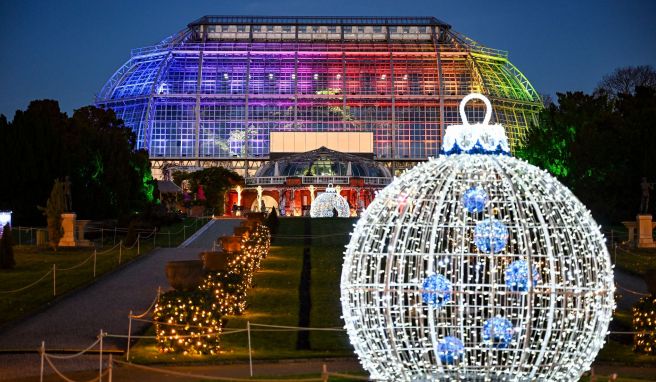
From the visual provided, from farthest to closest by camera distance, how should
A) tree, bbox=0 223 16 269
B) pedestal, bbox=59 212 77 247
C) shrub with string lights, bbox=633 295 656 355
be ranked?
pedestal, bbox=59 212 77 247
tree, bbox=0 223 16 269
shrub with string lights, bbox=633 295 656 355

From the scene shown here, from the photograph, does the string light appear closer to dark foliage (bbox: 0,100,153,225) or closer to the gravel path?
the gravel path

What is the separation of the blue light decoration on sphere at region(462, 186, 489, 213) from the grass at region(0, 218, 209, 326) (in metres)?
14.1

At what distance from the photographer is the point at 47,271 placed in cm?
3797

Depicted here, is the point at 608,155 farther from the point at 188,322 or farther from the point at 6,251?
the point at 188,322

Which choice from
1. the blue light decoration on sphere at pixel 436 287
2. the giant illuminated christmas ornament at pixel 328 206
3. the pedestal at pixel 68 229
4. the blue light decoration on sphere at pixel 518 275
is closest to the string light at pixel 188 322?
the blue light decoration on sphere at pixel 436 287

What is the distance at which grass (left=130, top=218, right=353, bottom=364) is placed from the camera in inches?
859

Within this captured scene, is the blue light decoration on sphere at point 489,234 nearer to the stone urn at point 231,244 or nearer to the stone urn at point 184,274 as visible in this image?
the stone urn at point 184,274

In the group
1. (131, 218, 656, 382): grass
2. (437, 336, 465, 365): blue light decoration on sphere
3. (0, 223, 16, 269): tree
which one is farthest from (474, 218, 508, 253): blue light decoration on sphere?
(0, 223, 16, 269): tree

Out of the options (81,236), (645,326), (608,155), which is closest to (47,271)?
(81,236)

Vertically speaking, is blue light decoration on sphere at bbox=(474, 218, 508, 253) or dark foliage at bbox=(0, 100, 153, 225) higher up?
dark foliage at bbox=(0, 100, 153, 225)

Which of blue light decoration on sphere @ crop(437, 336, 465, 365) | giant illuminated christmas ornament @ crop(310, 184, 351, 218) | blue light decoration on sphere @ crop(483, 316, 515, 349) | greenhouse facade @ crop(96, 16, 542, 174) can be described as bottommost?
blue light decoration on sphere @ crop(437, 336, 465, 365)

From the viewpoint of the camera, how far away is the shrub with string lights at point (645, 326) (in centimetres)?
2173

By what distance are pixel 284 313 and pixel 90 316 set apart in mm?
4395

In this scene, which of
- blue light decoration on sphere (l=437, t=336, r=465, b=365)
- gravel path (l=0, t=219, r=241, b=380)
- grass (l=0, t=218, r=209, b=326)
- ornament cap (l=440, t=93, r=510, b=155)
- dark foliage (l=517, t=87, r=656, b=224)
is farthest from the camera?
dark foliage (l=517, t=87, r=656, b=224)
